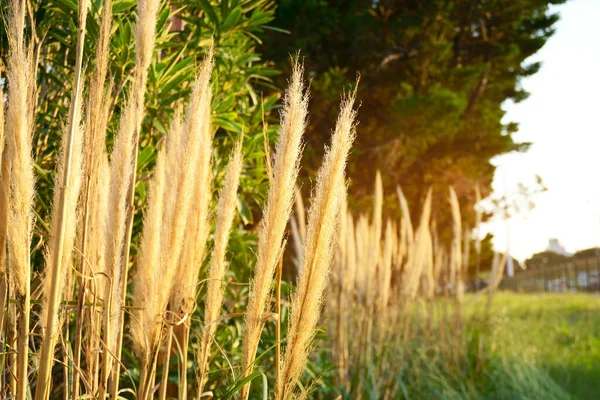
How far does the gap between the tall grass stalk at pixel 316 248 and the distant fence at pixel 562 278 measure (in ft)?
38.2

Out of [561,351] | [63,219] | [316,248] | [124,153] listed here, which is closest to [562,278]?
[561,351]

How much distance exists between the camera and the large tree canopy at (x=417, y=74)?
7535 mm

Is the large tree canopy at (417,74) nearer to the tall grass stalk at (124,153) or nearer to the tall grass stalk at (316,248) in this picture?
the tall grass stalk at (124,153)

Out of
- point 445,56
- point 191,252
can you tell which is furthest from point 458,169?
point 191,252

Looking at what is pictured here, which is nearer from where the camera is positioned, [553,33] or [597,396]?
[597,396]

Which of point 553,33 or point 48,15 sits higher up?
point 553,33

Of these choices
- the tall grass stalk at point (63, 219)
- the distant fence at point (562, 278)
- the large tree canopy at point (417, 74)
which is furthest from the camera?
the distant fence at point (562, 278)

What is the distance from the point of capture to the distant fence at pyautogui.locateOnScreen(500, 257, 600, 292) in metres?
13.6

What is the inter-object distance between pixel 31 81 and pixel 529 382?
3.05 meters

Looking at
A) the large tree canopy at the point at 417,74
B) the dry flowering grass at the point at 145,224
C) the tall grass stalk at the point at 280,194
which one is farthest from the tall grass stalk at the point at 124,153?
the large tree canopy at the point at 417,74

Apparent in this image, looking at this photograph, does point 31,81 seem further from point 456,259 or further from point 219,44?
point 456,259

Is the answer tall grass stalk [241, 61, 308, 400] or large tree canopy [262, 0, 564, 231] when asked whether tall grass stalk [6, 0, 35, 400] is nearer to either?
tall grass stalk [241, 61, 308, 400]

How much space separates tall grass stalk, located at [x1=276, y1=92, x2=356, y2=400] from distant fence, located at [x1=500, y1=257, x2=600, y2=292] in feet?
38.2

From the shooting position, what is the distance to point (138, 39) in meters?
1.12
